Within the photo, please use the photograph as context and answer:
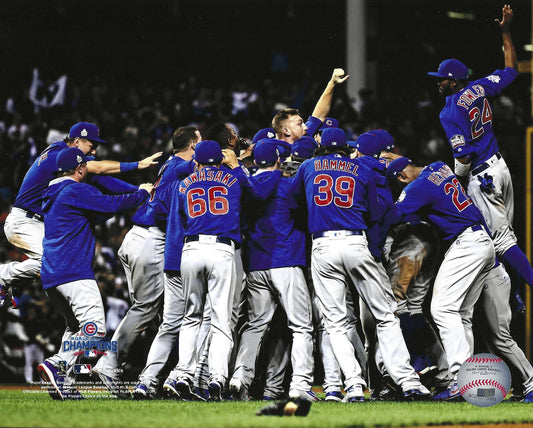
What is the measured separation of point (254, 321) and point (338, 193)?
1.63 meters

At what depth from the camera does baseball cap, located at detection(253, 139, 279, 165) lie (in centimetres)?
880

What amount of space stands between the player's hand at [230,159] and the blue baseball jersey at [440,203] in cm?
170

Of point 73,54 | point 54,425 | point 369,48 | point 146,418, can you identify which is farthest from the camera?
point 73,54

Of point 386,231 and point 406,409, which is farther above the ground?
point 386,231

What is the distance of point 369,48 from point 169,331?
14.2m

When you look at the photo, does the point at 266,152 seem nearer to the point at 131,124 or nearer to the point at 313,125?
the point at 313,125

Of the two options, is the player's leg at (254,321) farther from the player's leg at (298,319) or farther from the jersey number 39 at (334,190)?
the jersey number 39 at (334,190)

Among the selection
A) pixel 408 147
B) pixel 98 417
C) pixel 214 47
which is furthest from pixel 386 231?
pixel 214 47

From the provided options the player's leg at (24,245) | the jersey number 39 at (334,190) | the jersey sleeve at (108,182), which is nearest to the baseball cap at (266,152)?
the jersey number 39 at (334,190)

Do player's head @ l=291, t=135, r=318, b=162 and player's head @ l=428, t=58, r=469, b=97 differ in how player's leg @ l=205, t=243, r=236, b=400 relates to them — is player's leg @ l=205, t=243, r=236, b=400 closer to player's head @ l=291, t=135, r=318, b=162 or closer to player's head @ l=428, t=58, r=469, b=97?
player's head @ l=291, t=135, r=318, b=162

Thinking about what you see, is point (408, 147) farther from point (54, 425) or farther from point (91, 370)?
point (54, 425)

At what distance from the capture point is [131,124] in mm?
18328

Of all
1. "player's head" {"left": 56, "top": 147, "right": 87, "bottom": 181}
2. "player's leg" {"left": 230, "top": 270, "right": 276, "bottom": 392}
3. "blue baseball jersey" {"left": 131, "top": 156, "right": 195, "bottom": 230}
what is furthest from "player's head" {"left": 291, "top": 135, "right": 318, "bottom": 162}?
"player's head" {"left": 56, "top": 147, "right": 87, "bottom": 181}

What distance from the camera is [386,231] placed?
9016mm
